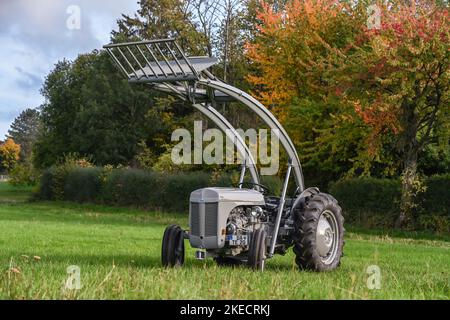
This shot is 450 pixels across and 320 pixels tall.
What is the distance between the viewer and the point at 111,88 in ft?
141

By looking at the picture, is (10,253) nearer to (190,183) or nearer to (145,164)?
(190,183)

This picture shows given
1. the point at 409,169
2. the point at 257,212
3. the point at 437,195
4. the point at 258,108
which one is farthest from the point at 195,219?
the point at 409,169

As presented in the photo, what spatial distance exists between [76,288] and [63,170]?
1387 inches

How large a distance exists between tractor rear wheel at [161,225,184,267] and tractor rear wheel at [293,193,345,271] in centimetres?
159

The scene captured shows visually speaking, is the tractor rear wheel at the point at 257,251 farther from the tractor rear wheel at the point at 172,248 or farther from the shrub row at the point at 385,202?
the shrub row at the point at 385,202

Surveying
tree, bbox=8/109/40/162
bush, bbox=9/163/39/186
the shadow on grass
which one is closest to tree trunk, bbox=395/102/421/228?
the shadow on grass

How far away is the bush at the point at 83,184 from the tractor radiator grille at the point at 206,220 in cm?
2700

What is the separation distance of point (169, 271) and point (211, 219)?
187 centimetres

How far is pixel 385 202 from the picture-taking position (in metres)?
22.4

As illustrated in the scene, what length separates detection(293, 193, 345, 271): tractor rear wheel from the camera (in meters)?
9.29

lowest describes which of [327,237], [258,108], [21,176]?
[327,237]

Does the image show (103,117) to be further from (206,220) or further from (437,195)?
(206,220)

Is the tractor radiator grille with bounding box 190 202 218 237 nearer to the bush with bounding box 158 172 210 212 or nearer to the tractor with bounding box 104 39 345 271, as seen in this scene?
the tractor with bounding box 104 39 345 271

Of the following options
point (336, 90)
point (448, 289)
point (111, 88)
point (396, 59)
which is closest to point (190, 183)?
point (336, 90)
